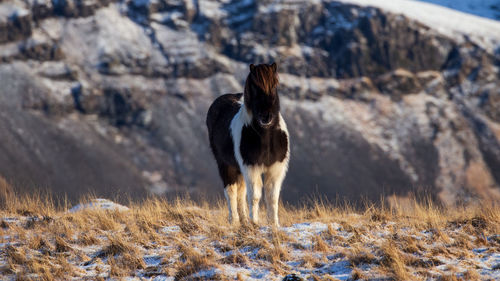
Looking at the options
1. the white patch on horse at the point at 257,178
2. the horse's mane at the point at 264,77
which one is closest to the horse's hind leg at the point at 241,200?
the white patch on horse at the point at 257,178

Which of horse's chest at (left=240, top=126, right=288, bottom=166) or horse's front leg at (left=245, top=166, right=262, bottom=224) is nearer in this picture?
horse's chest at (left=240, top=126, right=288, bottom=166)

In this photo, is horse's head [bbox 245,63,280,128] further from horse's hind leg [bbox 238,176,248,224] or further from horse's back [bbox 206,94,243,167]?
horse's hind leg [bbox 238,176,248,224]

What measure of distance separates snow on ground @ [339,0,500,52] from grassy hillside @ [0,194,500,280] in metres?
170

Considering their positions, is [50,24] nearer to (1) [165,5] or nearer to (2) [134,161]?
(1) [165,5]

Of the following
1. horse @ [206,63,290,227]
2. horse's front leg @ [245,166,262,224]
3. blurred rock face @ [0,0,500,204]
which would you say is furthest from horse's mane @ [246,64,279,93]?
blurred rock face @ [0,0,500,204]

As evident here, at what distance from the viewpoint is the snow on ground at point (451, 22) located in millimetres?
166375

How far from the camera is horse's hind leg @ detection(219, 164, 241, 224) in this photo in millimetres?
11047

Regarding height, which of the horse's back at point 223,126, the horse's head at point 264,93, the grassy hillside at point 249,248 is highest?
the horse's head at point 264,93

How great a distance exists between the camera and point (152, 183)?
127 meters

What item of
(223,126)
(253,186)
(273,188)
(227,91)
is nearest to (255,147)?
(253,186)

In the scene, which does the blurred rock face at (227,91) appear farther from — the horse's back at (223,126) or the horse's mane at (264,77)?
the horse's mane at (264,77)

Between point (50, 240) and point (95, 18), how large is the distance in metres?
154

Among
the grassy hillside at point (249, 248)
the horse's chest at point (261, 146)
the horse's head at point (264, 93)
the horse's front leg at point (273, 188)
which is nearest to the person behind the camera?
the grassy hillside at point (249, 248)

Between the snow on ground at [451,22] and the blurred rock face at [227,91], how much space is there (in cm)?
342
